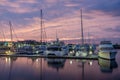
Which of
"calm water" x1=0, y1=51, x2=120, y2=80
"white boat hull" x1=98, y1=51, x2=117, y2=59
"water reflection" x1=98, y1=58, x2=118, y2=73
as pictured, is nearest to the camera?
"calm water" x1=0, y1=51, x2=120, y2=80

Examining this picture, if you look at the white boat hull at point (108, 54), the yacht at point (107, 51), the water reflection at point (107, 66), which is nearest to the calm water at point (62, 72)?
the water reflection at point (107, 66)

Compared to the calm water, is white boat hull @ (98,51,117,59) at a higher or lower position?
higher

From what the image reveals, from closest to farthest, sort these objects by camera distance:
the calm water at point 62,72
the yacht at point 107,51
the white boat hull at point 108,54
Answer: the calm water at point 62,72 → the white boat hull at point 108,54 → the yacht at point 107,51

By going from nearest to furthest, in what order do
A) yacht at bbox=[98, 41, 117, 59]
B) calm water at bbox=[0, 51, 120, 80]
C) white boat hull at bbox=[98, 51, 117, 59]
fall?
calm water at bbox=[0, 51, 120, 80], white boat hull at bbox=[98, 51, 117, 59], yacht at bbox=[98, 41, 117, 59]

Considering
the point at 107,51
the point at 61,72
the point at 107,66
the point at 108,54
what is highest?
the point at 107,51

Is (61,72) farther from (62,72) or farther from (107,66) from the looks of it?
(107,66)

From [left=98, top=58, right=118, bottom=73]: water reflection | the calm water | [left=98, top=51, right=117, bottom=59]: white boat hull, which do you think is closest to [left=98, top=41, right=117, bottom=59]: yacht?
[left=98, top=51, right=117, bottom=59]: white boat hull

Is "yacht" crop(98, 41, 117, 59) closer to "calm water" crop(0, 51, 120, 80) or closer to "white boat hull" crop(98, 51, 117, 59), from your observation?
"white boat hull" crop(98, 51, 117, 59)

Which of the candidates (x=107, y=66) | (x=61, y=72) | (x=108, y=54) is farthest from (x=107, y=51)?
(x=61, y=72)

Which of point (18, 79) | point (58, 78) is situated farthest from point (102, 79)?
point (18, 79)

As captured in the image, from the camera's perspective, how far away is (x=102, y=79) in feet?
103

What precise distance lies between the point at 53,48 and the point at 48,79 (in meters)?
32.9

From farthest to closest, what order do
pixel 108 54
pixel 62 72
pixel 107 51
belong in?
pixel 107 51 < pixel 108 54 < pixel 62 72

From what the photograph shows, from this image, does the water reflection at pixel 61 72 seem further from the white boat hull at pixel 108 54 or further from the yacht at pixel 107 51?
the yacht at pixel 107 51
